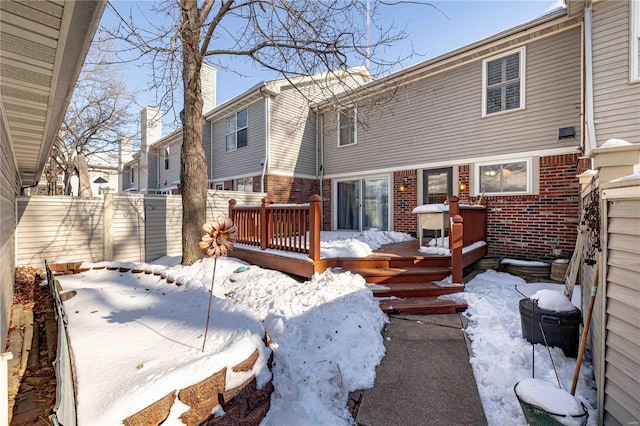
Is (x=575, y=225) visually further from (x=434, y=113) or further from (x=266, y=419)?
(x=266, y=419)

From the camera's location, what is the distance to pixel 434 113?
26.7 ft

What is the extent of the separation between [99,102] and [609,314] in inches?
682

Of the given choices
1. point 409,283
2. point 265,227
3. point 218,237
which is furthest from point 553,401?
point 265,227

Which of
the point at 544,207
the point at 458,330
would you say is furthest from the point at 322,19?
the point at 544,207

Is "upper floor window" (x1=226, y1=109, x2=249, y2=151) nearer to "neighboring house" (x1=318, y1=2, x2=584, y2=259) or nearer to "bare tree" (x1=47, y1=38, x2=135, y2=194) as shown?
"neighboring house" (x1=318, y1=2, x2=584, y2=259)

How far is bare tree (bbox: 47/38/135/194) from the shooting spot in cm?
1252

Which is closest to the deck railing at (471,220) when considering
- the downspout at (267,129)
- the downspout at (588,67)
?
the downspout at (588,67)

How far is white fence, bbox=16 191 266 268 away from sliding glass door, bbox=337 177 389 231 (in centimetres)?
450

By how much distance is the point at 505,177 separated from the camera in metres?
6.96

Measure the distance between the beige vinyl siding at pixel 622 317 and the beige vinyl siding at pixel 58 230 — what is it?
8606 mm

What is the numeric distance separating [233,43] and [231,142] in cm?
656

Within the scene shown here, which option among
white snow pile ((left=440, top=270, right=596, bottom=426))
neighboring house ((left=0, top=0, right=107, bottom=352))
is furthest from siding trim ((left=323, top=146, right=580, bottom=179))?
neighboring house ((left=0, top=0, right=107, bottom=352))

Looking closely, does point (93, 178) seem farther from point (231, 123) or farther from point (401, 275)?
point (401, 275)

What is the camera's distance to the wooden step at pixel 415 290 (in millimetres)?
4375
